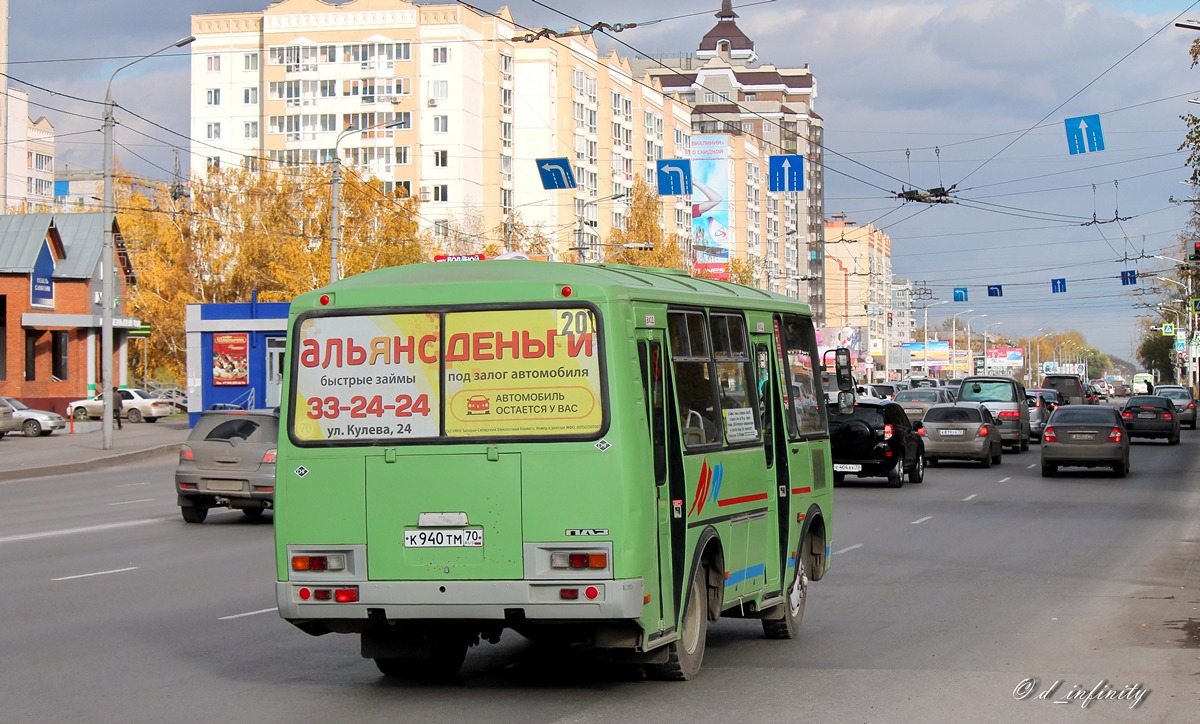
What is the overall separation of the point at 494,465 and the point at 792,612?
144 inches

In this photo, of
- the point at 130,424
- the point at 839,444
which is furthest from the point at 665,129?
the point at 839,444

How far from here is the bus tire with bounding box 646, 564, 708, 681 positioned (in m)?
9.03

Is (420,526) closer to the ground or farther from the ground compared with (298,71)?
closer to the ground

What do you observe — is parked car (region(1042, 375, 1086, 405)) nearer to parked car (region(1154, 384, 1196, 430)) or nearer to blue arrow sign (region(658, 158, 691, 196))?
parked car (region(1154, 384, 1196, 430))

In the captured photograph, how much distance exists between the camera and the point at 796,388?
1137 centimetres

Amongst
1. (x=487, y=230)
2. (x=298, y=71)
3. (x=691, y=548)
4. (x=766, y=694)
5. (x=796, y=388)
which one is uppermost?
(x=298, y=71)

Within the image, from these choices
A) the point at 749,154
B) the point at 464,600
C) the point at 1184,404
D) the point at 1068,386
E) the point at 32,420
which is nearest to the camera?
the point at 464,600

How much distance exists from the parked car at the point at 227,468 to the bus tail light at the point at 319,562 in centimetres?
1240

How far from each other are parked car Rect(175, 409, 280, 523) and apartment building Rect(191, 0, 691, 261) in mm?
74256

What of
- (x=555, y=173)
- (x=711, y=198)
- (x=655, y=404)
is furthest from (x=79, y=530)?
(x=711, y=198)

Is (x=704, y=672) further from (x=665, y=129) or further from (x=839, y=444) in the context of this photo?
(x=665, y=129)

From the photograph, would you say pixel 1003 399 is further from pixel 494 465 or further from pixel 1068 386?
pixel 494 465

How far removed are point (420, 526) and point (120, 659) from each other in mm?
3066

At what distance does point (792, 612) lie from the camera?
36.6ft
